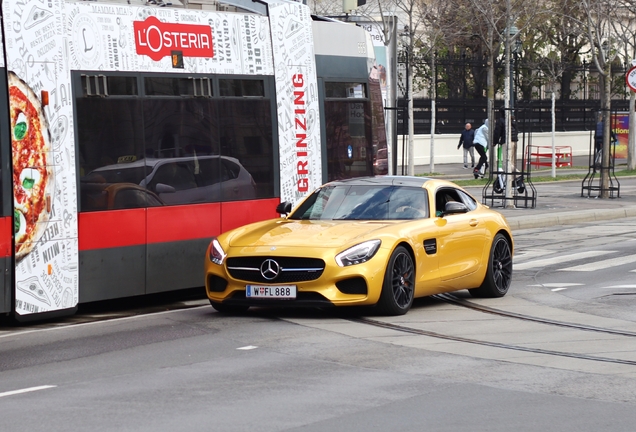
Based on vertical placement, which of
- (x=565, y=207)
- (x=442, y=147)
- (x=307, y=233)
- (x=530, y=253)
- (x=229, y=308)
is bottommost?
(x=565, y=207)

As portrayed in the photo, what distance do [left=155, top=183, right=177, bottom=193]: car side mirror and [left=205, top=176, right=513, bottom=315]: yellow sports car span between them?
3.13 ft

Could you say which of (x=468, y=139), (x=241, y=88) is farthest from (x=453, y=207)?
(x=468, y=139)

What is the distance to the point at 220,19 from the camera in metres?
13.5

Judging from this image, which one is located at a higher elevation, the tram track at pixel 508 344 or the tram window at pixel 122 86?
the tram window at pixel 122 86

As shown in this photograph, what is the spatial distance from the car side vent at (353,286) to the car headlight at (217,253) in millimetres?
1207

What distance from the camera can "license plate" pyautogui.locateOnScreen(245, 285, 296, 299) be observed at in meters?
11.4

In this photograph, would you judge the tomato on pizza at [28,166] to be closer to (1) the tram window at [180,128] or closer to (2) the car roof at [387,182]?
(1) the tram window at [180,128]

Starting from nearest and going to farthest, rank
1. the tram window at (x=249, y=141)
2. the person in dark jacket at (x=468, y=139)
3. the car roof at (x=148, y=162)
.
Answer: the car roof at (x=148, y=162)
the tram window at (x=249, y=141)
the person in dark jacket at (x=468, y=139)

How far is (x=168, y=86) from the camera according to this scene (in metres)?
12.9

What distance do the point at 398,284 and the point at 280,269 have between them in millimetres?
1197

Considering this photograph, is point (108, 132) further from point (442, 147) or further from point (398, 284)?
point (442, 147)

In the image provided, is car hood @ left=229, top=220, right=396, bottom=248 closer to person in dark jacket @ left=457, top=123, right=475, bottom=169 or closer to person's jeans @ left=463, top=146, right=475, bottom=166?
person in dark jacket @ left=457, top=123, right=475, bottom=169

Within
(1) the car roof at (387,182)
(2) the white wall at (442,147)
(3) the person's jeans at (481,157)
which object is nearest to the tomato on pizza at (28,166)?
(1) the car roof at (387,182)

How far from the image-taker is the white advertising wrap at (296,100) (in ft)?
47.1
